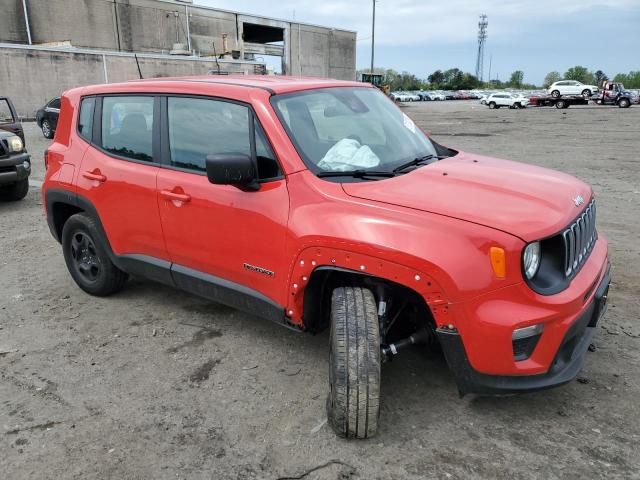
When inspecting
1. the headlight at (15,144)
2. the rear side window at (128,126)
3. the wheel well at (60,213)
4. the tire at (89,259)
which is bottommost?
the tire at (89,259)

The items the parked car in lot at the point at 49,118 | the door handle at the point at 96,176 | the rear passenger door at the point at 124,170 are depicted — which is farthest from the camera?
the parked car in lot at the point at 49,118

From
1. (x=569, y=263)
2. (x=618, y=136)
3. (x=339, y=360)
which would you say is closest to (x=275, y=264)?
(x=339, y=360)

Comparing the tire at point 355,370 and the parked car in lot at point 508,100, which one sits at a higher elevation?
the tire at point 355,370

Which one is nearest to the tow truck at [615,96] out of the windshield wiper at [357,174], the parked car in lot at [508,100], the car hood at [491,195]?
the parked car in lot at [508,100]

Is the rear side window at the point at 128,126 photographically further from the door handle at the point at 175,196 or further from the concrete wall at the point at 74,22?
the concrete wall at the point at 74,22

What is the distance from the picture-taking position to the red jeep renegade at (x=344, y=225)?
8.18 feet

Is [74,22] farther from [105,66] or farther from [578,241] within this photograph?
[578,241]

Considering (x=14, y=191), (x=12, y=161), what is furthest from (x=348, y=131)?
(x=14, y=191)

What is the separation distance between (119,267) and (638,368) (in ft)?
12.5

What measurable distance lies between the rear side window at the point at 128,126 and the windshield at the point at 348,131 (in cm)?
116

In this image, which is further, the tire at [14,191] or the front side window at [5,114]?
the front side window at [5,114]

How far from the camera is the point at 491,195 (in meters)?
2.82

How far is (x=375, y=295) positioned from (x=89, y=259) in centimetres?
294

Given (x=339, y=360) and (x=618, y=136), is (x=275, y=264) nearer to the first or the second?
(x=339, y=360)
